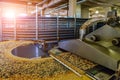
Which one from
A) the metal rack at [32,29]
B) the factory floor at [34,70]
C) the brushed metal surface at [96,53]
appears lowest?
the factory floor at [34,70]

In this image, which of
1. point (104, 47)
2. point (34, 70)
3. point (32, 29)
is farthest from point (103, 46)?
point (32, 29)

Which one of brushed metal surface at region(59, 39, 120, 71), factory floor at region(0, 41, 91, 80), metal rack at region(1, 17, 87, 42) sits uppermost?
metal rack at region(1, 17, 87, 42)

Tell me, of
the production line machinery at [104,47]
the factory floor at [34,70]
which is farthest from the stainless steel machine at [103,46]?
the factory floor at [34,70]

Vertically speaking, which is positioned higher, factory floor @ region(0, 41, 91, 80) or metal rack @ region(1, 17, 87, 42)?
metal rack @ region(1, 17, 87, 42)

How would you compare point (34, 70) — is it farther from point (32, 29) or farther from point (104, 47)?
Answer: point (32, 29)

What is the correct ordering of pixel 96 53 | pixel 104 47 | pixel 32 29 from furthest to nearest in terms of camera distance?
pixel 32 29, pixel 104 47, pixel 96 53

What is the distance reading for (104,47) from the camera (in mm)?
2676

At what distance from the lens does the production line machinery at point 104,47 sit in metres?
2.19

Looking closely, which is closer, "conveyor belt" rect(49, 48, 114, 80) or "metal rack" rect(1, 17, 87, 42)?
"conveyor belt" rect(49, 48, 114, 80)

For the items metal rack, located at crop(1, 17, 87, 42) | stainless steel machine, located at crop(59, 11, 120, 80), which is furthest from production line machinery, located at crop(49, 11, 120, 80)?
metal rack, located at crop(1, 17, 87, 42)

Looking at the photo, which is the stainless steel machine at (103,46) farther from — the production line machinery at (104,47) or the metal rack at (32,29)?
the metal rack at (32,29)

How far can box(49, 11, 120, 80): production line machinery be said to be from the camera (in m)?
2.19

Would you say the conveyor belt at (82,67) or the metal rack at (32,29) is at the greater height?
the metal rack at (32,29)

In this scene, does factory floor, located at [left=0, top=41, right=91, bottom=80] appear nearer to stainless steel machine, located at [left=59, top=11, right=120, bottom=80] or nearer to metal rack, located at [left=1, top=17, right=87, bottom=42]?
stainless steel machine, located at [left=59, top=11, right=120, bottom=80]
